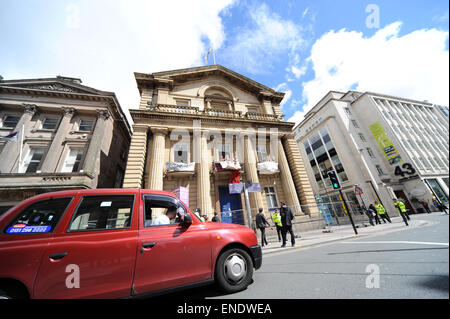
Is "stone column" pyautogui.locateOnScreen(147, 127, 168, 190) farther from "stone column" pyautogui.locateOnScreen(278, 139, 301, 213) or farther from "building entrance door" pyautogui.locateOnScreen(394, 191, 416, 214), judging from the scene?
"building entrance door" pyautogui.locateOnScreen(394, 191, 416, 214)

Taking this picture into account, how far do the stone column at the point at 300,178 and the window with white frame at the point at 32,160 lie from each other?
21.7 m

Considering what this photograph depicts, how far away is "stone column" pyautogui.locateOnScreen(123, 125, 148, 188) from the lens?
11.0m

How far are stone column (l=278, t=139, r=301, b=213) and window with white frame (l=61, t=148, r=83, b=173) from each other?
1726cm

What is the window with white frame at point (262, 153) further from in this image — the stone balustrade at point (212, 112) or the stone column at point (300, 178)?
the stone balustrade at point (212, 112)

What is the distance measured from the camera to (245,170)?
47.0ft

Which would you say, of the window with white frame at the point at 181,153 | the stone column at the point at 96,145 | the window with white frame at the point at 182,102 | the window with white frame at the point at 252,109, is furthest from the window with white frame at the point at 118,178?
the window with white frame at the point at 252,109

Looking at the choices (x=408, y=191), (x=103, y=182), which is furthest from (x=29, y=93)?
(x=408, y=191)

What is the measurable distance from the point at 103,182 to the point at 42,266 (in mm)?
14375

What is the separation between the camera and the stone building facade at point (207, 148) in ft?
40.6

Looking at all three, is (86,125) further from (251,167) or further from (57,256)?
(57,256)

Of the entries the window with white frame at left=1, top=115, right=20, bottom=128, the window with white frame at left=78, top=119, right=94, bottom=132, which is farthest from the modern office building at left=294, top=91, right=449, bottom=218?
the window with white frame at left=1, top=115, right=20, bottom=128

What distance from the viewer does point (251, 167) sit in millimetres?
14094

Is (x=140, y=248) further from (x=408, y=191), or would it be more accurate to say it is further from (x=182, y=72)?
(x=408, y=191)

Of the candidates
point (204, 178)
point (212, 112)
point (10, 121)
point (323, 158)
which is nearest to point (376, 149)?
point (323, 158)
